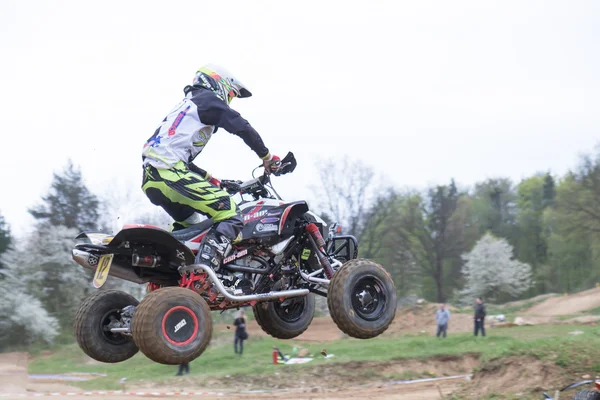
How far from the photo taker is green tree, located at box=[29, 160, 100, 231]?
38.0 m

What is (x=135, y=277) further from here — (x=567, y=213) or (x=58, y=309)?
(x=567, y=213)

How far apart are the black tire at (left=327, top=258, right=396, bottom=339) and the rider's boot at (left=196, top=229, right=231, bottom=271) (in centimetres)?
124

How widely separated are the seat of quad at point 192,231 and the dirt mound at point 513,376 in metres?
7.93

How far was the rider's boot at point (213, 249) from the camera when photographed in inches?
252

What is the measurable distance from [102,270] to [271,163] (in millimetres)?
2136

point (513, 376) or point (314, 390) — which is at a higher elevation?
point (513, 376)

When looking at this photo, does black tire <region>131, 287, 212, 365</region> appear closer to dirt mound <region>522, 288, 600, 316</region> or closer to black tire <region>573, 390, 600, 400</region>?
black tire <region>573, 390, 600, 400</region>

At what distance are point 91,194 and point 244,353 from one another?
17.5 meters

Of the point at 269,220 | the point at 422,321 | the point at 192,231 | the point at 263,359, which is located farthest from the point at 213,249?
the point at 422,321

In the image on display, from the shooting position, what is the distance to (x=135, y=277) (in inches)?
267

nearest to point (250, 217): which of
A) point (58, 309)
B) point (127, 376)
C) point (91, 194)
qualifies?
point (127, 376)

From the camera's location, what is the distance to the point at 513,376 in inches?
513

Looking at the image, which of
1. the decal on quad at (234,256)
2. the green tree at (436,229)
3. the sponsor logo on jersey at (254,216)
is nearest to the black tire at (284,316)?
the decal on quad at (234,256)

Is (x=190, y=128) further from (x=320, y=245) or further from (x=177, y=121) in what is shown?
(x=320, y=245)
